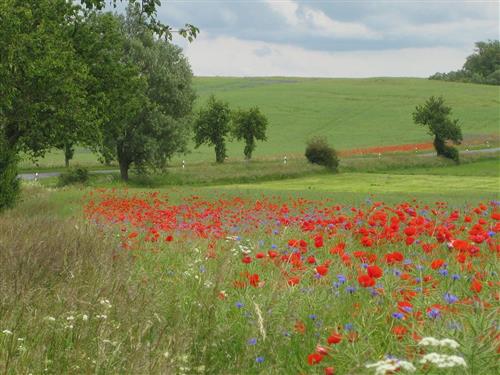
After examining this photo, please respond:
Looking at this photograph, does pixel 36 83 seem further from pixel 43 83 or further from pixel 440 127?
pixel 440 127

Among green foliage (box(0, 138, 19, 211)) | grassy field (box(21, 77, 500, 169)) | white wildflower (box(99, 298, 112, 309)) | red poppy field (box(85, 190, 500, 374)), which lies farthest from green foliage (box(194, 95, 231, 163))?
white wildflower (box(99, 298, 112, 309))

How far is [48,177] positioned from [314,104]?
189 feet

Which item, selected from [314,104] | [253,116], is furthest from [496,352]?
[314,104]

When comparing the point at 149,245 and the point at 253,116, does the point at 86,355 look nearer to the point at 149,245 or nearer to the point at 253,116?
the point at 149,245

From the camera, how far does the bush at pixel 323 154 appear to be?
4991 cm

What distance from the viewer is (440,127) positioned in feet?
198

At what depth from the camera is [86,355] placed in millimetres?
3951

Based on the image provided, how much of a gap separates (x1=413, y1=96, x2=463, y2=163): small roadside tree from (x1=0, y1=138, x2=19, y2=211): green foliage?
42569 millimetres

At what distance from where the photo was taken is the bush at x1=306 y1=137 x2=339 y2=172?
4991 cm

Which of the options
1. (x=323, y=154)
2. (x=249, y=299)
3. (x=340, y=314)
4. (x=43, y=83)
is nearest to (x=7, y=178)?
(x=43, y=83)

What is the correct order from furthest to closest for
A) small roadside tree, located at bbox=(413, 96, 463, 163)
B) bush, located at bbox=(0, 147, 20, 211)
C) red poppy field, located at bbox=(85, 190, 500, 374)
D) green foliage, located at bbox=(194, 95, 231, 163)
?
green foliage, located at bbox=(194, 95, 231, 163), small roadside tree, located at bbox=(413, 96, 463, 163), bush, located at bbox=(0, 147, 20, 211), red poppy field, located at bbox=(85, 190, 500, 374)

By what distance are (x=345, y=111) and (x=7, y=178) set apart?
78357mm

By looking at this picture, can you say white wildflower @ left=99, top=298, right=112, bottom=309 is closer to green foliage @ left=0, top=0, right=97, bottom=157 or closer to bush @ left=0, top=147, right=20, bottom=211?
bush @ left=0, top=147, right=20, bottom=211

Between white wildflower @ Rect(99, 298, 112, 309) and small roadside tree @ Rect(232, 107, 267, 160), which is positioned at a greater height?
small roadside tree @ Rect(232, 107, 267, 160)
